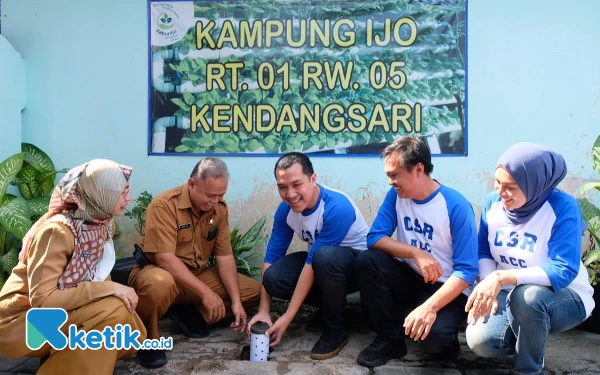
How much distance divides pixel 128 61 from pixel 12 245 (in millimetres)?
1572

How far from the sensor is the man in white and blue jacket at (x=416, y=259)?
2975 millimetres

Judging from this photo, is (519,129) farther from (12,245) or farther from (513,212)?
(12,245)

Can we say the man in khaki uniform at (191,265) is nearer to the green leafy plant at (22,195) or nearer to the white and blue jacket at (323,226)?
the white and blue jacket at (323,226)

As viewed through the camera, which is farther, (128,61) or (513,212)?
(128,61)

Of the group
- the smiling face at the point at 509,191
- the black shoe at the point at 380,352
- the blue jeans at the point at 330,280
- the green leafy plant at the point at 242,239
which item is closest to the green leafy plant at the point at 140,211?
the green leafy plant at the point at 242,239

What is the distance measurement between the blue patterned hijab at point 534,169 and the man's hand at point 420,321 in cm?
69

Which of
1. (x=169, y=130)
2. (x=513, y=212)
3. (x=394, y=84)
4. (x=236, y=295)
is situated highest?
(x=394, y=84)

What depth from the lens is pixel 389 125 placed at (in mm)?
4344

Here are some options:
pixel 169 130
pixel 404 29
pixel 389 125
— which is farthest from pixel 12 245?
pixel 404 29

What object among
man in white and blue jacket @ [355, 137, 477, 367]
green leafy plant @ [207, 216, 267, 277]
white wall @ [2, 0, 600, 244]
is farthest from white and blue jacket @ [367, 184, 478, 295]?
green leafy plant @ [207, 216, 267, 277]

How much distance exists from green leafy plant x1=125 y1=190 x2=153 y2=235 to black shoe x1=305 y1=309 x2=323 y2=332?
142 centimetres

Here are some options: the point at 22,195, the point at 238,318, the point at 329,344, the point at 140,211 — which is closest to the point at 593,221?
the point at 329,344

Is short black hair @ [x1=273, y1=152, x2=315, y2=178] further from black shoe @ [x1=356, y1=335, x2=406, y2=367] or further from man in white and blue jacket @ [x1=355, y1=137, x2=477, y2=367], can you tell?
black shoe @ [x1=356, y1=335, x2=406, y2=367]

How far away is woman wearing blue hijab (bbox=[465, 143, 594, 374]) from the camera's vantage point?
2725 millimetres
